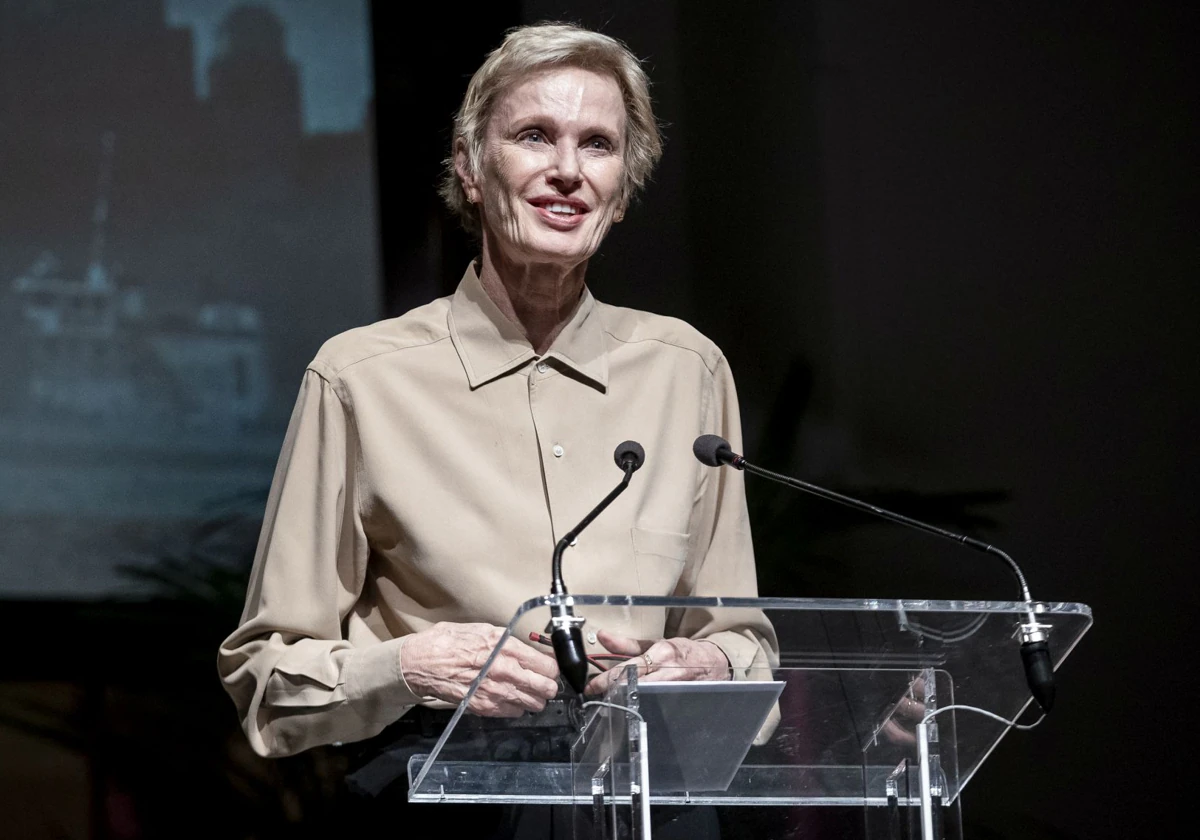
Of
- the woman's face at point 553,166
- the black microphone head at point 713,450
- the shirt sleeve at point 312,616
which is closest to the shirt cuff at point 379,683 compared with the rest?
the shirt sleeve at point 312,616

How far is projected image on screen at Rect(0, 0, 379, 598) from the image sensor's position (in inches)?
125

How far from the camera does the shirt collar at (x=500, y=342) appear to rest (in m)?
2.38

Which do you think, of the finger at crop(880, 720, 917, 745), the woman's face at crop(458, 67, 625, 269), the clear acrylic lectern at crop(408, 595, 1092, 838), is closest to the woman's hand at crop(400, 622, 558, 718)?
the clear acrylic lectern at crop(408, 595, 1092, 838)

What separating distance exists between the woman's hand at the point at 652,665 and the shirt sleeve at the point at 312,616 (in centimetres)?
42

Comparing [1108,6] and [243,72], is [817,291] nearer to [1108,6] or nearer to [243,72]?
[1108,6]

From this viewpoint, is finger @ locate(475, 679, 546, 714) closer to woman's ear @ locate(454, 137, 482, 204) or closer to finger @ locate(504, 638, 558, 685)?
finger @ locate(504, 638, 558, 685)

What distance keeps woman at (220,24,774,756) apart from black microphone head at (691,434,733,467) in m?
0.22

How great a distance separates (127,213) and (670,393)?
144cm

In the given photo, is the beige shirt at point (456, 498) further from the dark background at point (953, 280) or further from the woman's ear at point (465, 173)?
the dark background at point (953, 280)

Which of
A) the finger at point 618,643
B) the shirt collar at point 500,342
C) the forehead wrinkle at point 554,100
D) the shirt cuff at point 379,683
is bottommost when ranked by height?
the shirt cuff at point 379,683

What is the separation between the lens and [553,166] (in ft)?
7.73

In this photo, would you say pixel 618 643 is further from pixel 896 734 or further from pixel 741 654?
pixel 896 734

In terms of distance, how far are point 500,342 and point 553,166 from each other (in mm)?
280

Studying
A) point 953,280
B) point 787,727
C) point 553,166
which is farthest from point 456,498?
point 953,280
